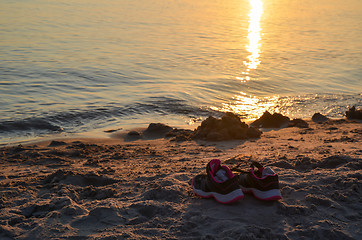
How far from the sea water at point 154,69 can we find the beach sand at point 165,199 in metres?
3.36

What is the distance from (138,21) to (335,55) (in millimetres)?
12963

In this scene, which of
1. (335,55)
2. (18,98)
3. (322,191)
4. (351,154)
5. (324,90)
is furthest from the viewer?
(335,55)

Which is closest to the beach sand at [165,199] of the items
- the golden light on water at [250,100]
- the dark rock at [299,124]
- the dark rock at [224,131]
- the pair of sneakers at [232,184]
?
the pair of sneakers at [232,184]

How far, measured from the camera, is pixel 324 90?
43.9ft

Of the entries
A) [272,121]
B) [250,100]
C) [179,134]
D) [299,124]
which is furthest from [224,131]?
[250,100]

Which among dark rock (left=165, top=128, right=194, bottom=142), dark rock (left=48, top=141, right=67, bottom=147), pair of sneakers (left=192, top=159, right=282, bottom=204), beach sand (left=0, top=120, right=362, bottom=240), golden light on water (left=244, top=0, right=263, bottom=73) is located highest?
golden light on water (left=244, top=0, right=263, bottom=73)

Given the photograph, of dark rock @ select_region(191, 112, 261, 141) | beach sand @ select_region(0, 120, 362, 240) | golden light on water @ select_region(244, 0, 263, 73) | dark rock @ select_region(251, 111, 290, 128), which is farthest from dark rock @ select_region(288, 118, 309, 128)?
golden light on water @ select_region(244, 0, 263, 73)

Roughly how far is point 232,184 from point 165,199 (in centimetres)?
73

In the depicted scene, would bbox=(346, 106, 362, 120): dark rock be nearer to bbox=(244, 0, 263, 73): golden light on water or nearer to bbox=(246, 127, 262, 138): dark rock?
bbox=(246, 127, 262, 138): dark rock

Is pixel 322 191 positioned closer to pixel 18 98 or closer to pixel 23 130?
pixel 23 130

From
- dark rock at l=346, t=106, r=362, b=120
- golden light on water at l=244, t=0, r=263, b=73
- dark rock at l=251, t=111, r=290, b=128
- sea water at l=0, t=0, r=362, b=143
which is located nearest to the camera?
dark rock at l=251, t=111, r=290, b=128

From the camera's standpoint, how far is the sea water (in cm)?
1010

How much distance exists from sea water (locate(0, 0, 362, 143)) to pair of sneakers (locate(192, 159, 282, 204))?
16.7 ft

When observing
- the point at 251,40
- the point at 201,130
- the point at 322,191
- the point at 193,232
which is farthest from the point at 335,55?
the point at 193,232
